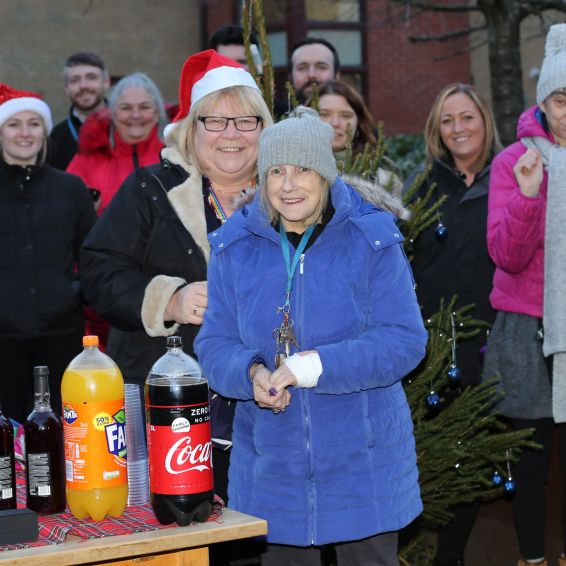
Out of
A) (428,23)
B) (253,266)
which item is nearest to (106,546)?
(253,266)

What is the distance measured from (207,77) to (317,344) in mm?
1306

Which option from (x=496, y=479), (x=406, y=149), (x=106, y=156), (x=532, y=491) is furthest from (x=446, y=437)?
(x=406, y=149)

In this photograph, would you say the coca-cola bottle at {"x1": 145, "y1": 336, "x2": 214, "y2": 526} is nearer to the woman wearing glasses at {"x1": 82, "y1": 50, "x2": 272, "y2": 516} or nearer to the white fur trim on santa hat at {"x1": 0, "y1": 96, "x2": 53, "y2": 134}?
the woman wearing glasses at {"x1": 82, "y1": 50, "x2": 272, "y2": 516}

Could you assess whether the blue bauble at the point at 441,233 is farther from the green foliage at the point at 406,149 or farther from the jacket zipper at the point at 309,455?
the green foliage at the point at 406,149

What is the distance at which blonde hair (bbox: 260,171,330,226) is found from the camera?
3.37 meters

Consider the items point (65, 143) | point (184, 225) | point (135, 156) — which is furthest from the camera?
point (65, 143)

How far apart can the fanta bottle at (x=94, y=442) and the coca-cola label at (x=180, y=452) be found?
109 mm

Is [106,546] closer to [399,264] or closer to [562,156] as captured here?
[399,264]

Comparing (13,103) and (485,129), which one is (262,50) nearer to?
(485,129)

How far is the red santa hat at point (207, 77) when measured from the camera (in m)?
3.99

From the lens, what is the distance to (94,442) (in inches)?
106


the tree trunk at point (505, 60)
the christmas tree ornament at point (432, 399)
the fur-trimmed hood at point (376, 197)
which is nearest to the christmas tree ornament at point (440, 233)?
the christmas tree ornament at point (432, 399)

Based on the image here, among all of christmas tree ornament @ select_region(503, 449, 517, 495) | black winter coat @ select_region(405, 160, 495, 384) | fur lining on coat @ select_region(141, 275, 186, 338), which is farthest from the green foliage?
fur lining on coat @ select_region(141, 275, 186, 338)

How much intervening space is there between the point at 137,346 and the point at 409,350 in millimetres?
1197
